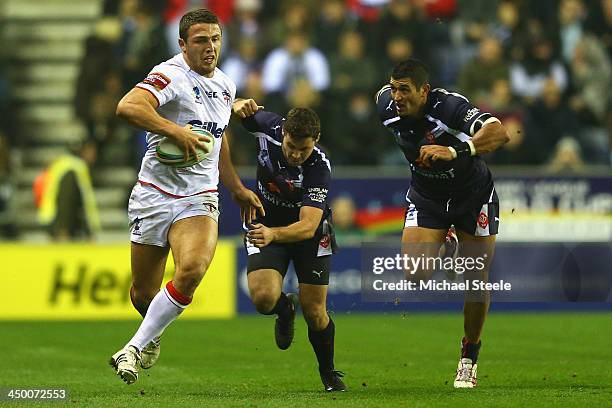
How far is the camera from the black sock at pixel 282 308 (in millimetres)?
10492

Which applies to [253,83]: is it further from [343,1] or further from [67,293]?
[67,293]

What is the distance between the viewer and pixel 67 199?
20.4 meters

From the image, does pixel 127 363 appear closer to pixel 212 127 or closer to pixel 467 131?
pixel 212 127

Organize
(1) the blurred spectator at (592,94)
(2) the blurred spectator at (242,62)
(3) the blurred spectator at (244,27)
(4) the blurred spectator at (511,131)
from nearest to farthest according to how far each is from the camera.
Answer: (4) the blurred spectator at (511,131)
(2) the blurred spectator at (242,62)
(3) the blurred spectator at (244,27)
(1) the blurred spectator at (592,94)

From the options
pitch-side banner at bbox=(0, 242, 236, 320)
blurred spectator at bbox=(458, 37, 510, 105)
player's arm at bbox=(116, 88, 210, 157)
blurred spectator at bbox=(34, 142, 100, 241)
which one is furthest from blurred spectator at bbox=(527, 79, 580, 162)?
player's arm at bbox=(116, 88, 210, 157)

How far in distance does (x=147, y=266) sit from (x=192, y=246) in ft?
2.16

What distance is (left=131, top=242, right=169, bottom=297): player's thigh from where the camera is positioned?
32.3 feet

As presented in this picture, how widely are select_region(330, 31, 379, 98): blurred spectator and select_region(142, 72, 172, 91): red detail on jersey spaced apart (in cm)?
1123

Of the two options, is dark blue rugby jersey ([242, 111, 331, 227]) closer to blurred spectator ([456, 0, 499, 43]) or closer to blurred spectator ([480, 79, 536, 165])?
blurred spectator ([480, 79, 536, 165])

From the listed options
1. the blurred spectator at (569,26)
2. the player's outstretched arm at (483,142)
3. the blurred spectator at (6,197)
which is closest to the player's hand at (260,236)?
the player's outstretched arm at (483,142)

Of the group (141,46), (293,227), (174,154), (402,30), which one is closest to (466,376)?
(293,227)

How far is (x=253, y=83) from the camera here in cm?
2011

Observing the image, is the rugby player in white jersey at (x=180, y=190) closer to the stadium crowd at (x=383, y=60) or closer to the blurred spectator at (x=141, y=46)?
the stadium crowd at (x=383, y=60)

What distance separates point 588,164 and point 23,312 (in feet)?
29.5
